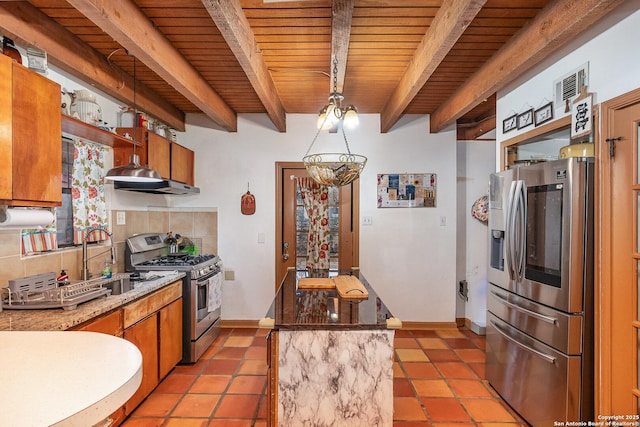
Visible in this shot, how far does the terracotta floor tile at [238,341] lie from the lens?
3.50m

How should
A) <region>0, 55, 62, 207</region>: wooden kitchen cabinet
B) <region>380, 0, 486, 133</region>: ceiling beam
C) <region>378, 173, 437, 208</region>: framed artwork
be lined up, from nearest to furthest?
<region>0, 55, 62, 207</region>: wooden kitchen cabinet
<region>380, 0, 486, 133</region>: ceiling beam
<region>378, 173, 437, 208</region>: framed artwork

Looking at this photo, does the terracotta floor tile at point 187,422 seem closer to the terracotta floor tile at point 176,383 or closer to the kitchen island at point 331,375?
the terracotta floor tile at point 176,383

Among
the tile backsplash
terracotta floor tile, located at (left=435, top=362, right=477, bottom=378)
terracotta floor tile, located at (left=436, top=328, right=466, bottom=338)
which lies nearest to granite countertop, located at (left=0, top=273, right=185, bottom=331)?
the tile backsplash

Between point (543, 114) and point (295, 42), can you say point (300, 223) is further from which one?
point (543, 114)

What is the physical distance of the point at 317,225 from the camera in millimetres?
4094

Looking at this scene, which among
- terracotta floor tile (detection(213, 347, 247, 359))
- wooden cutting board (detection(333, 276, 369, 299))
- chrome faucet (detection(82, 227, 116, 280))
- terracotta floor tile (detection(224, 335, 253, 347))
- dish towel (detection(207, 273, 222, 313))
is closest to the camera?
wooden cutting board (detection(333, 276, 369, 299))

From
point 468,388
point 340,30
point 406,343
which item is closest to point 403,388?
point 468,388

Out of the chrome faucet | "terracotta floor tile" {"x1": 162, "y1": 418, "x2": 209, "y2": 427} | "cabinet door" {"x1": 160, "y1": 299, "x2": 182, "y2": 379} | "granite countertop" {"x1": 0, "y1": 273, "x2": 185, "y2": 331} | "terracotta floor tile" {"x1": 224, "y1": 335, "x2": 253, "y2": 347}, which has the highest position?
the chrome faucet

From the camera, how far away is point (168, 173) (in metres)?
3.32

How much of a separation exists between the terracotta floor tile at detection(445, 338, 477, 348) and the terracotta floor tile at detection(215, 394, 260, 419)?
2.14 metres

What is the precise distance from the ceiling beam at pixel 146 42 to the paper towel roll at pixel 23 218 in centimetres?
105

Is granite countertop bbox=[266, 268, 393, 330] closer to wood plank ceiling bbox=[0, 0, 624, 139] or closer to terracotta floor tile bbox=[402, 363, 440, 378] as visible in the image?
terracotta floor tile bbox=[402, 363, 440, 378]

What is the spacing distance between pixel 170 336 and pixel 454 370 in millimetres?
2480

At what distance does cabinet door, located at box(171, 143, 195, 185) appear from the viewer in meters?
3.44
